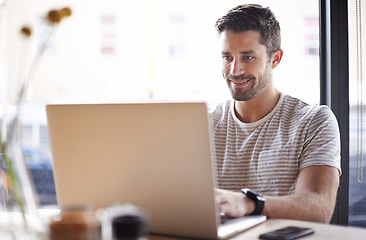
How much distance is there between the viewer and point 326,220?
5.14 feet

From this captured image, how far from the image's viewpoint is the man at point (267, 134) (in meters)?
1.61

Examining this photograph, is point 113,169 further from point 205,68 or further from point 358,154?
point 205,68

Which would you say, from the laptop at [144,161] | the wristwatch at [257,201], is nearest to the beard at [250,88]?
the wristwatch at [257,201]

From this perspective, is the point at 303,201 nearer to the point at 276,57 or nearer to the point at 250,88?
the point at 250,88

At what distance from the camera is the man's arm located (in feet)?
4.27

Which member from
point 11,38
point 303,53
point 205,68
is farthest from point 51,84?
point 303,53

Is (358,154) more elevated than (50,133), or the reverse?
(50,133)

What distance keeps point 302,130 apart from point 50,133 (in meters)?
1.00

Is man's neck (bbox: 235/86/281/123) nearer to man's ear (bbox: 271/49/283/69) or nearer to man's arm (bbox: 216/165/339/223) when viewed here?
man's ear (bbox: 271/49/283/69)

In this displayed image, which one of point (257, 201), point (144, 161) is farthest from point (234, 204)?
point (144, 161)

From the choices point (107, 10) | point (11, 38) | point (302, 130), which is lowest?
point (302, 130)

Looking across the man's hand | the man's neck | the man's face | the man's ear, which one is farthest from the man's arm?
the man's ear

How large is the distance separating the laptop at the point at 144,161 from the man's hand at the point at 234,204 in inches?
1.6

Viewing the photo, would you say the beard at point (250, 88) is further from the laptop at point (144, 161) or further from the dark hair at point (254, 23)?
the laptop at point (144, 161)
